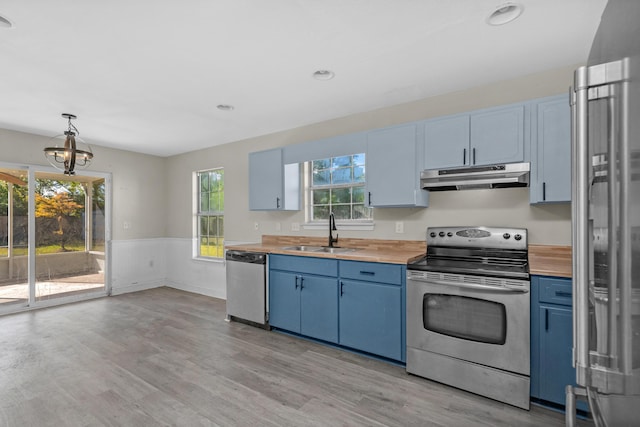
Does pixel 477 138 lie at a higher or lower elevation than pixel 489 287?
higher

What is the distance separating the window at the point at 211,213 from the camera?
5223mm

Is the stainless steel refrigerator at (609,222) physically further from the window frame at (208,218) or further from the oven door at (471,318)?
the window frame at (208,218)

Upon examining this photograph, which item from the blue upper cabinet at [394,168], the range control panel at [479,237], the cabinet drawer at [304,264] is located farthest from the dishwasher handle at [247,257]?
the range control panel at [479,237]

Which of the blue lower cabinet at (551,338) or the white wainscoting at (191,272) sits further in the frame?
the white wainscoting at (191,272)

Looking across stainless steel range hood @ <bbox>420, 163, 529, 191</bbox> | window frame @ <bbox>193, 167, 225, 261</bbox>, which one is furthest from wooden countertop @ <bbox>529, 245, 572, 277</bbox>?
window frame @ <bbox>193, 167, 225, 261</bbox>

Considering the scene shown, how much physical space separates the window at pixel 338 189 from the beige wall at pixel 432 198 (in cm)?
22

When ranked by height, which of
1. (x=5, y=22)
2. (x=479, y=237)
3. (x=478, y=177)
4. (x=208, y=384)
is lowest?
(x=208, y=384)

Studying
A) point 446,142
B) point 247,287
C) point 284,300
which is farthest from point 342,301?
point 446,142

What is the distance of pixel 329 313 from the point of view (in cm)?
303

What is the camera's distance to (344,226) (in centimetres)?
377

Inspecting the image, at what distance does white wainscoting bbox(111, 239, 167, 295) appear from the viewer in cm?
525

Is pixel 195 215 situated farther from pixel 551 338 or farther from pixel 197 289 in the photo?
pixel 551 338

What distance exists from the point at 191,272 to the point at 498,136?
491 centimetres

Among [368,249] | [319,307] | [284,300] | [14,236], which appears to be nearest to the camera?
[319,307]
